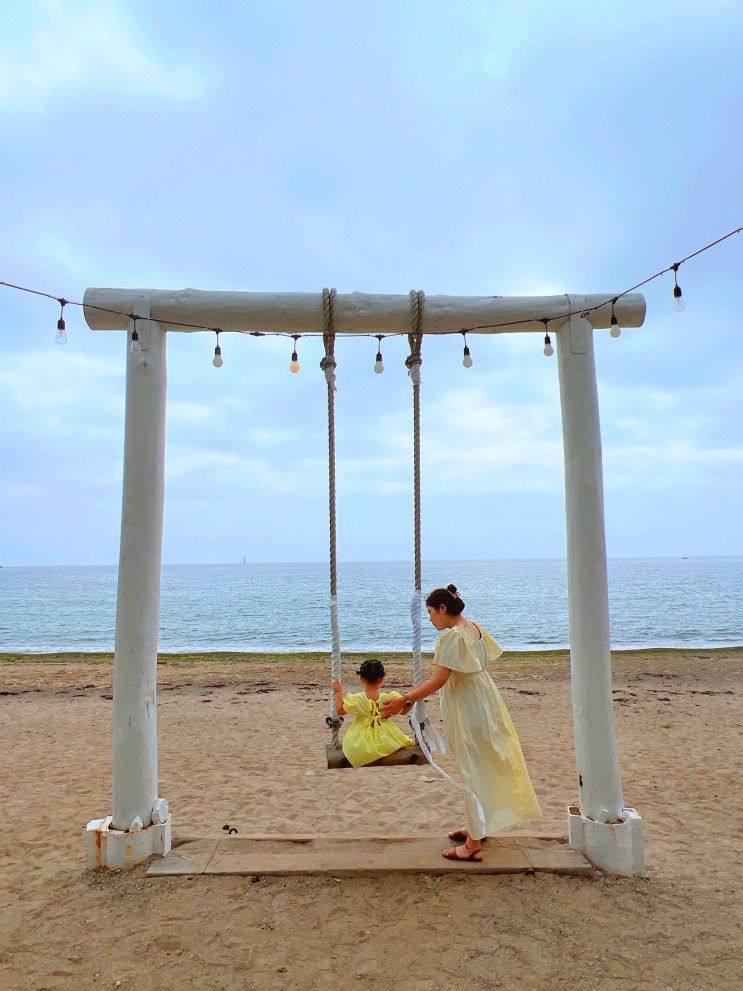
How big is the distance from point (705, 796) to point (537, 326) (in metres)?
4.02

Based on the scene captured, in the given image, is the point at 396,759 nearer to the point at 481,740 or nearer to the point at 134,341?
the point at 481,740

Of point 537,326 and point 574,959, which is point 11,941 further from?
point 537,326

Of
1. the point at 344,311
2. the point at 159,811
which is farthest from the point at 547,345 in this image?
the point at 159,811

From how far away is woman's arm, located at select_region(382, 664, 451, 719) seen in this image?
10.2 feet

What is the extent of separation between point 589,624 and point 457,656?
0.82 m

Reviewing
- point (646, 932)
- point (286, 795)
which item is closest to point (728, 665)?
point (286, 795)

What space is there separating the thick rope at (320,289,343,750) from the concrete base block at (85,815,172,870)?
112 centimetres

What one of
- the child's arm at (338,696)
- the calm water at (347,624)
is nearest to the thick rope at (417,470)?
the child's arm at (338,696)

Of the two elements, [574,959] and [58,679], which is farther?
[58,679]

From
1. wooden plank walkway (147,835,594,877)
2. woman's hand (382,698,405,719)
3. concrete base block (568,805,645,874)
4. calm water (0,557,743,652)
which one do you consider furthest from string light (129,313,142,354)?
calm water (0,557,743,652)

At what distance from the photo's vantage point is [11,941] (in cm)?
283

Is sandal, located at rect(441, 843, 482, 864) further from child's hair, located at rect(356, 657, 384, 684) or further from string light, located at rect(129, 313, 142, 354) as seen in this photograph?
string light, located at rect(129, 313, 142, 354)

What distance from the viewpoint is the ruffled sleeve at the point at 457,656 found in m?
3.16

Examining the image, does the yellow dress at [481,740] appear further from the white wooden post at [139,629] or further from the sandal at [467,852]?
the white wooden post at [139,629]
